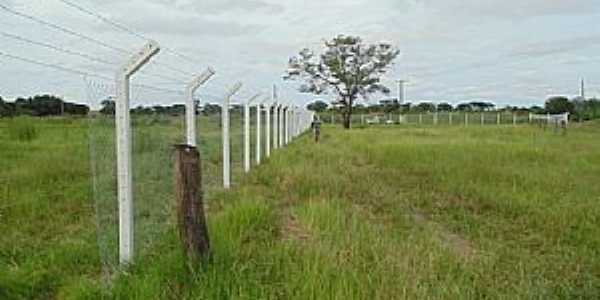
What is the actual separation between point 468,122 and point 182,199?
64.7 metres

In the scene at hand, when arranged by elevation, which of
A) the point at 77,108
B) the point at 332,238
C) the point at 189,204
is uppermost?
the point at 77,108

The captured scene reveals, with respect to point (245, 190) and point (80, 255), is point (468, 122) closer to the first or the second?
point (245, 190)

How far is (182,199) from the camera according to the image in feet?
16.7

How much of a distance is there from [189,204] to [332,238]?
1.91 meters

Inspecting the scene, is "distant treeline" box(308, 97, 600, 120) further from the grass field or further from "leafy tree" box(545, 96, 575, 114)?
the grass field

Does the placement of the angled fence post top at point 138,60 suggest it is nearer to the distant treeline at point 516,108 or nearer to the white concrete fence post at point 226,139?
the white concrete fence post at point 226,139

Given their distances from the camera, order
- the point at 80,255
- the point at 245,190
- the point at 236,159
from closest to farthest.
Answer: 1. the point at 80,255
2. the point at 245,190
3. the point at 236,159

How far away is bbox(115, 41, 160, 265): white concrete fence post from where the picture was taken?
210 inches

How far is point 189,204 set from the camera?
16.7 ft

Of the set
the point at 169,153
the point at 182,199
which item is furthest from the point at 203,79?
the point at 182,199

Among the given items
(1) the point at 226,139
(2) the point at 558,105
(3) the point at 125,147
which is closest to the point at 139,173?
(3) the point at 125,147

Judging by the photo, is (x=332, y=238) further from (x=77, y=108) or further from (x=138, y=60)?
(x=77, y=108)

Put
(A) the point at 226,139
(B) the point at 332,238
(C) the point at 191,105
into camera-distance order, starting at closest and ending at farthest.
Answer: (B) the point at 332,238 < (C) the point at 191,105 < (A) the point at 226,139

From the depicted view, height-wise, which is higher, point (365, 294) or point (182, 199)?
point (182, 199)
